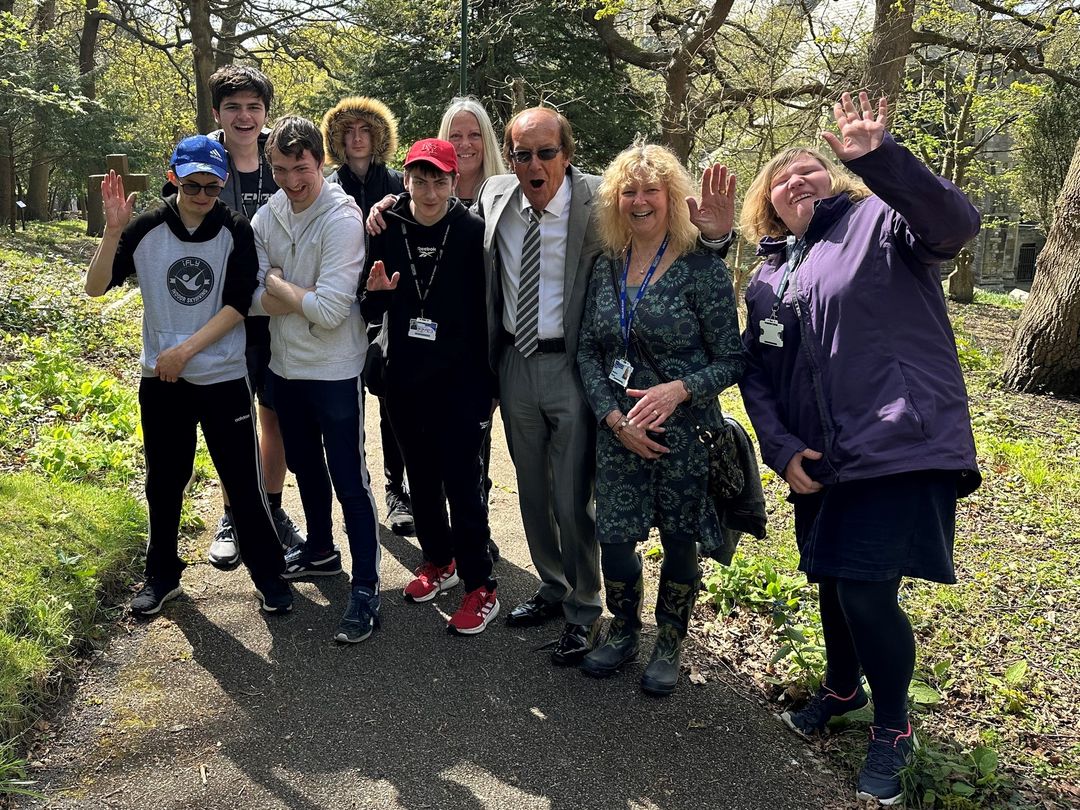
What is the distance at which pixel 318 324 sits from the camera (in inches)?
143

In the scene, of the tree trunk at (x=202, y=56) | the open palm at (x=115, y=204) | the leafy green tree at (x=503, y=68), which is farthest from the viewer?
the tree trunk at (x=202, y=56)

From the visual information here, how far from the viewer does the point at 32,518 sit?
14.3 feet

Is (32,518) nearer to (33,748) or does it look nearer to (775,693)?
(33,748)

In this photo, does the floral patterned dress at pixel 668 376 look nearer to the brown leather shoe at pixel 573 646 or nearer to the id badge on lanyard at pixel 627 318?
the id badge on lanyard at pixel 627 318

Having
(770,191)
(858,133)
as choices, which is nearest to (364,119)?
(770,191)

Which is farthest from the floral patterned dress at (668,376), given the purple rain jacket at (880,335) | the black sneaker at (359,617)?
the black sneaker at (359,617)

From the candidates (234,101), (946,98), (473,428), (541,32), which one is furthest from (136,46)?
(473,428)

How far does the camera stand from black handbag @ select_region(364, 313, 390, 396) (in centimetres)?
375

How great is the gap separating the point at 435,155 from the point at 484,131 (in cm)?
107

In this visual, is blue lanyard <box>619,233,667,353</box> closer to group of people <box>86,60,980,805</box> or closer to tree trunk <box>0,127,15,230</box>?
group of people <box>86,60,980,805</box>

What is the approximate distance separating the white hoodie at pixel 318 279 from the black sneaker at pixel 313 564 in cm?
107

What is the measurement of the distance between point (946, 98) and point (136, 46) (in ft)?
69.8

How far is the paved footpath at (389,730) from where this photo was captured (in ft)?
9.30

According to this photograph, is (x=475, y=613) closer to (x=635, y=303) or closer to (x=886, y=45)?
(x=635, y=303)
